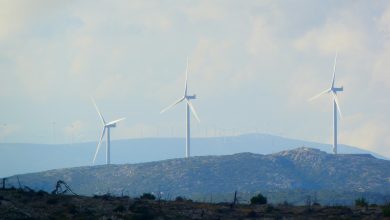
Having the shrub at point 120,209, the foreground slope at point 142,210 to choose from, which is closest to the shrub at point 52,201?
the foreground slope at point 142,210

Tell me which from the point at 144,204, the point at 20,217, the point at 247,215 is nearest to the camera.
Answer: the point at 20,217

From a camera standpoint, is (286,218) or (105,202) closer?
(286,218)

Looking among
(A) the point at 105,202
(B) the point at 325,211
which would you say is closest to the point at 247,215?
(B) the point at 325,211

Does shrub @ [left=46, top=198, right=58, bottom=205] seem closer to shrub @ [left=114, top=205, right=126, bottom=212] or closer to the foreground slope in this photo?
the foreground slope

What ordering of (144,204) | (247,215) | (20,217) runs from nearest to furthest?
(20,217) < (247,215) < (144,204)

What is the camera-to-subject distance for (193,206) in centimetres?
8662

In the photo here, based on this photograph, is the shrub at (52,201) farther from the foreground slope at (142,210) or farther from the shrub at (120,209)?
the shrub at (120,209)

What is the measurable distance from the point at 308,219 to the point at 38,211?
2183 cm

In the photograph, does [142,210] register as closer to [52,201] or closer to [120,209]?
[120,209]

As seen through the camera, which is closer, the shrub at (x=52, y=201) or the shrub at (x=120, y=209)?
the shrub at (x=120, y=209)

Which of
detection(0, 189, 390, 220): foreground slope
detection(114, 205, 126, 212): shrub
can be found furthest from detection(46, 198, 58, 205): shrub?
detection(114, 205, 126, 212): shrub

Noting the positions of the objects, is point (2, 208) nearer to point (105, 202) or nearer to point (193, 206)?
point (105, 202)

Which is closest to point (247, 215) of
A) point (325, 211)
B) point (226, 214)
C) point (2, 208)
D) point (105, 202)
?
point (226, 214)

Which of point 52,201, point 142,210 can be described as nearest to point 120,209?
point 142,210
